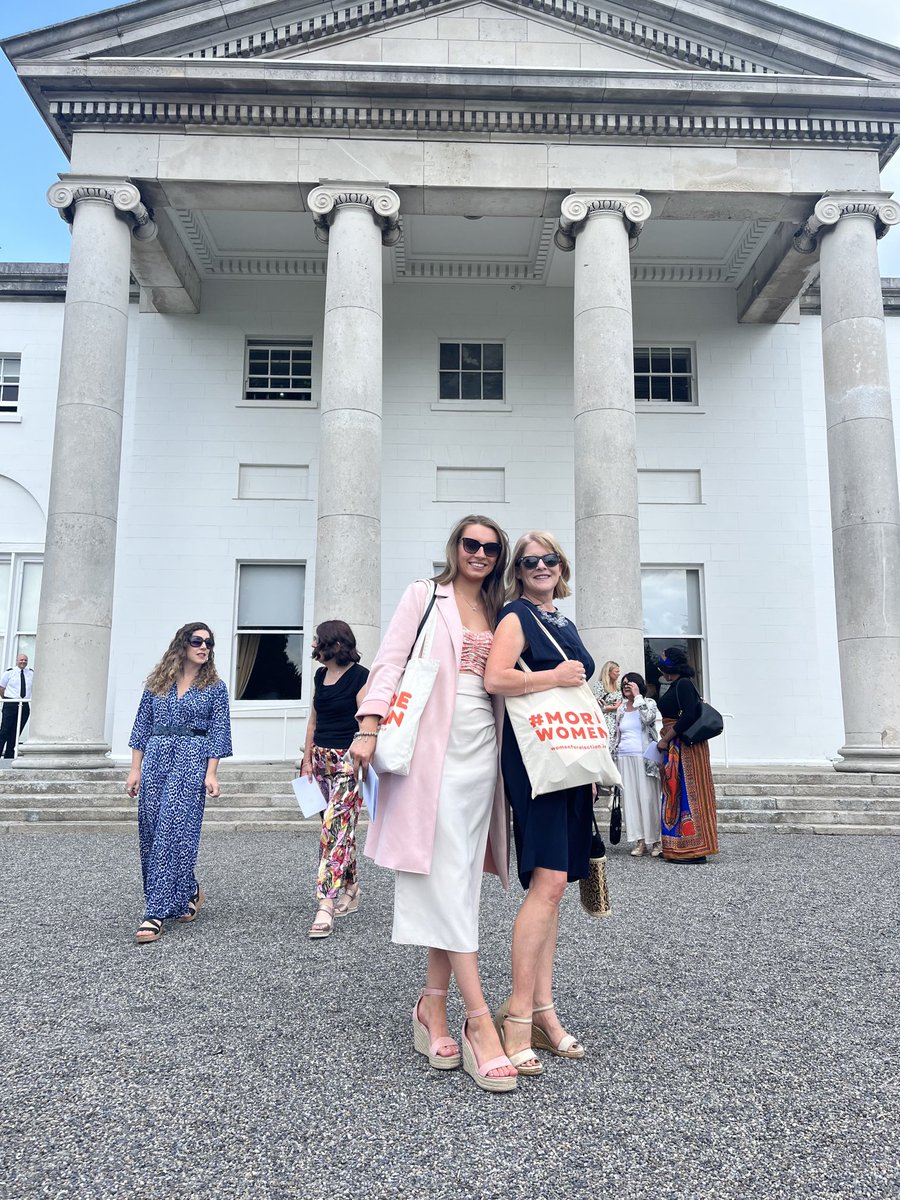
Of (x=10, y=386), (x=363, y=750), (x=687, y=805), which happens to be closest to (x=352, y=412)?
(x=687, y=805)

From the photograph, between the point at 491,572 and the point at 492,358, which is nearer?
the point at 491,572

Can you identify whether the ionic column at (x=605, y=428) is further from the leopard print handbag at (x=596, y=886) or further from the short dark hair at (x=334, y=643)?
the leopard print handbag at (x=596, y=886)

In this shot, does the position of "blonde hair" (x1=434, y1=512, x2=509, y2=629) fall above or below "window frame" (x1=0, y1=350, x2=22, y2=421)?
below

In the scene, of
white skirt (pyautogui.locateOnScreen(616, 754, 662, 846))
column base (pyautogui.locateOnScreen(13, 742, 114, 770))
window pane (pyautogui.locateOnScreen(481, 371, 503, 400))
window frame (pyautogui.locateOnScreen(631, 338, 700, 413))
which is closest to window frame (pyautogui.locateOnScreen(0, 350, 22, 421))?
column base (pyautogui.locateOnScreen(13, 742, 114, 770))

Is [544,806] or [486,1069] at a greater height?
[544,806]

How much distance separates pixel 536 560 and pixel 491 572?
21 cm

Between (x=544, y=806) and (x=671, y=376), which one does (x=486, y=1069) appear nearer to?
(x=544, y=806)

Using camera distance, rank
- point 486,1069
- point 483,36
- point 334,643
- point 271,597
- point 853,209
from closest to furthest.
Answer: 1. point 486,1069
2. point 334,643
3. point 853,209
4. point 483,36
5. point 271,597

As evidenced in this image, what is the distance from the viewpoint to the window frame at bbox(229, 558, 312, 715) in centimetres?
1527

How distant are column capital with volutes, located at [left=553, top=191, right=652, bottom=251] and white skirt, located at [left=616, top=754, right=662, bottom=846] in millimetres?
7751

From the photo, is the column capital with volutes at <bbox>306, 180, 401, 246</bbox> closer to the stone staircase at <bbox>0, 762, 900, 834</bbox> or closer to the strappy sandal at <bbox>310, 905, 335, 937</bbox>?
the stone staircase at <bbox>0, 762, 900, 834</bbox>

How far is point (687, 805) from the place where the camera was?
8.23m

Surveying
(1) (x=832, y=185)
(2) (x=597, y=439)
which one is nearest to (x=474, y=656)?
(2) (x=597, y=439)

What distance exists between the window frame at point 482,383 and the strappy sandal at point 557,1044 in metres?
13.7
